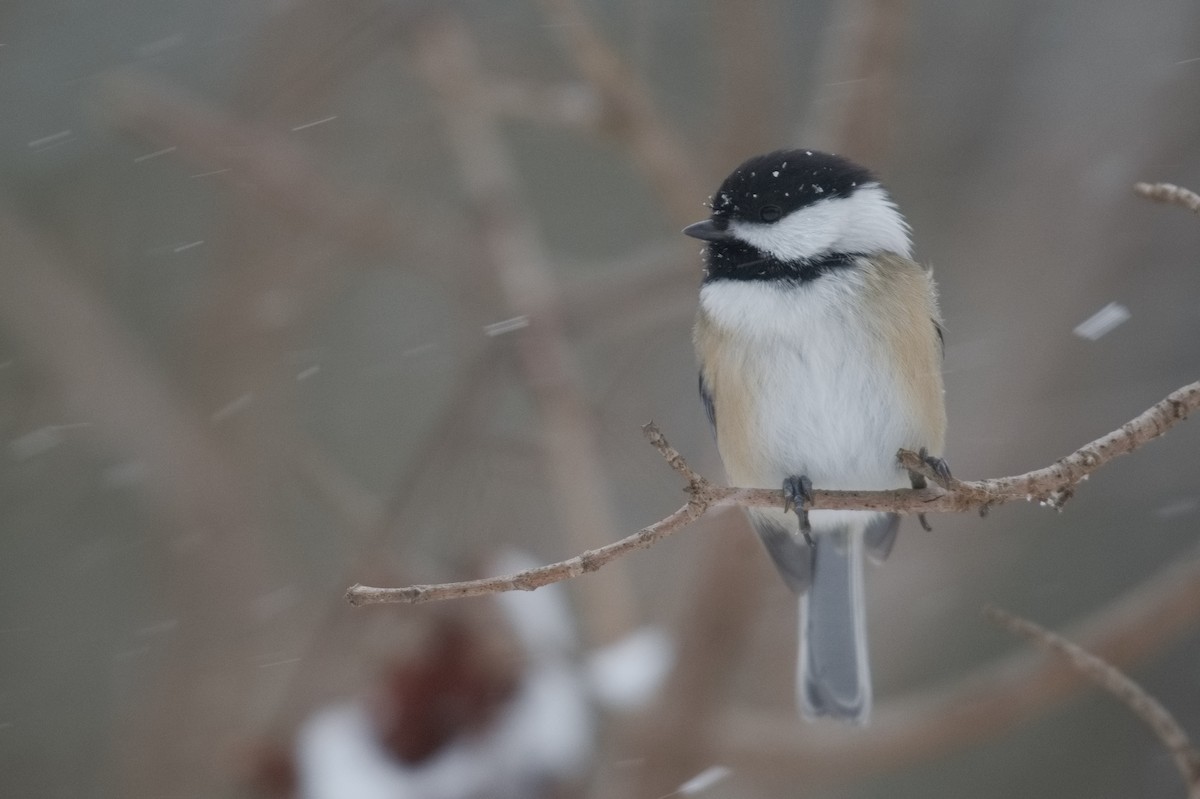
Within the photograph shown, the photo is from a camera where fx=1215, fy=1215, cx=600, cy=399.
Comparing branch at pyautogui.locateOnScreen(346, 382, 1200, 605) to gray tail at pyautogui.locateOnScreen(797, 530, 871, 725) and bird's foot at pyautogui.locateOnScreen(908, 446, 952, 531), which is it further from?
gray tail at pyautogui.locateOnScreen(797, 530, 871, 725)

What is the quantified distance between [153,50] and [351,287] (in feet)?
4.21

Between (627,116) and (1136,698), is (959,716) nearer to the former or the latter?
(1136,698)

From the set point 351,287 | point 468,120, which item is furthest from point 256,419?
point 351,287

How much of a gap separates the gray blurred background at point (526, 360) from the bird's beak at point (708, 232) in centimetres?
68

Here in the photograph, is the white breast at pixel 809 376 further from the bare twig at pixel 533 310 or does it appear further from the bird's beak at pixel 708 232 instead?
the bare twig at pixel 533 310

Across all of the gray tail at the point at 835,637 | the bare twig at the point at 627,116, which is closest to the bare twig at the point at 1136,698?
the gray tail at the point at 835,637

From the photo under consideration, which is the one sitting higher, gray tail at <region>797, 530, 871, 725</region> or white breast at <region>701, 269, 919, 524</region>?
white breast at <region>701, 269, 919, 524</region>

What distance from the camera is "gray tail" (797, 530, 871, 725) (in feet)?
8.44

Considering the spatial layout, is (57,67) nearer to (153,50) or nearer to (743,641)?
(153,50)

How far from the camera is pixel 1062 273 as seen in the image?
168 inches

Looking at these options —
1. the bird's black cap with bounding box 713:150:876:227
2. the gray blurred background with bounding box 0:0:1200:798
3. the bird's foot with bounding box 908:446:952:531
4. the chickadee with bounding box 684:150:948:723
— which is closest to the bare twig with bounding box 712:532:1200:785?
the gray blurred background with bounding box 0:0:1200:798

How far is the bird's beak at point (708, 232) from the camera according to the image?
7.48ft

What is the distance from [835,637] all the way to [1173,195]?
1.39 metres

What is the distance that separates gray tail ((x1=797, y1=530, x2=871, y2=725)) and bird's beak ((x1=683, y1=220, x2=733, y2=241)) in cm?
85
